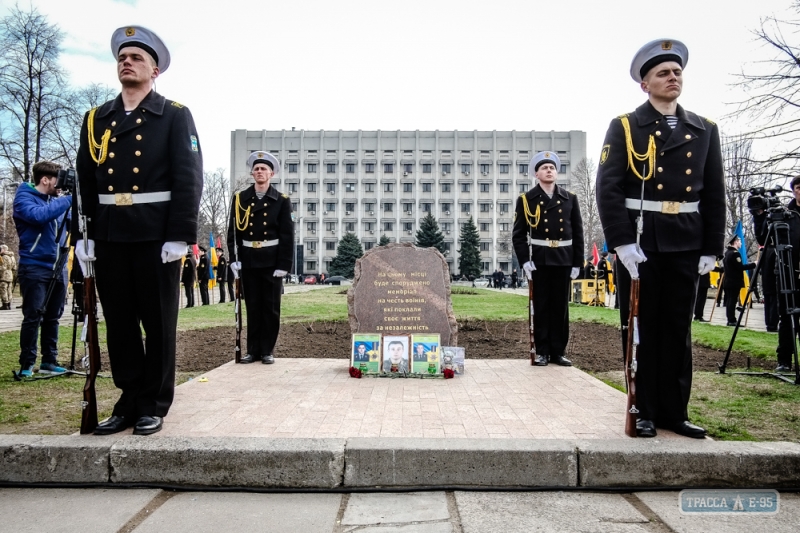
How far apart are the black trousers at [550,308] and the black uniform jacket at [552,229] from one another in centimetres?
14

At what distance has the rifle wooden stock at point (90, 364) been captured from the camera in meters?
3.87

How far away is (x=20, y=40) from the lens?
2670 cm

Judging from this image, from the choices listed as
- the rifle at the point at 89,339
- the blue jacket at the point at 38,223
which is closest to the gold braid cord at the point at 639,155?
the rifle at the point at 89,339

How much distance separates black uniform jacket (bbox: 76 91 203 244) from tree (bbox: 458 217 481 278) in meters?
78.0

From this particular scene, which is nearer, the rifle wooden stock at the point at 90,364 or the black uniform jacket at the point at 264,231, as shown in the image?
the rifle wooden stock at the point at 90,364

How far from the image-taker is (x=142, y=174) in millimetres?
4195

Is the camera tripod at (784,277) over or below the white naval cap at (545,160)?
below

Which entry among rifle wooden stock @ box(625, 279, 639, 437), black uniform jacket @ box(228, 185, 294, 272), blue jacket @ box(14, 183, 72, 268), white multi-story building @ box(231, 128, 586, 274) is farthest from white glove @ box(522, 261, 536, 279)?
white multi-story building @ box(231, 128, 586, 274)

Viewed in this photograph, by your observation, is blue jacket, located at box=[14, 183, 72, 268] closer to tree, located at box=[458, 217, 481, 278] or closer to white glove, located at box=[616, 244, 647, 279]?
white glove, located at box=[616, 244, 647, 279]

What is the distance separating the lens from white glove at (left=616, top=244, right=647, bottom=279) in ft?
13.2

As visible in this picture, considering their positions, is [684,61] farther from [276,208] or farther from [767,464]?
[276,208]

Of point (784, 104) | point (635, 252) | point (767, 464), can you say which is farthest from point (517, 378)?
point (784, 104)

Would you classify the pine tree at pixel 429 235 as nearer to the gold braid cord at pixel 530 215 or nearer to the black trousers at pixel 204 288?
the black trousers at pixel 204 288

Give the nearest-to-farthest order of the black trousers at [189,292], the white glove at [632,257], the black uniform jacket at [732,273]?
the white glove at [632,257] < the black uniform jacket at [732,273] < the black trousers at [189,292]
